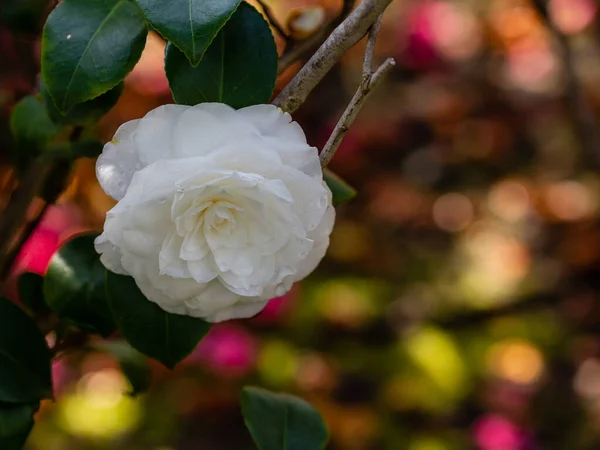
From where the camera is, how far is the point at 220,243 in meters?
0.50

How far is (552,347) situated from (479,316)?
25 cm

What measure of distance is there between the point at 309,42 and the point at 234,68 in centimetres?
17

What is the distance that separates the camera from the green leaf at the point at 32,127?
716 mm

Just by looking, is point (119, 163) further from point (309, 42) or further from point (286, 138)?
point (309, 42)

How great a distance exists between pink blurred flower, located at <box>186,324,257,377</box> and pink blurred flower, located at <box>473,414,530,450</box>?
0.70m

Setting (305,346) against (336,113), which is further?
(336,113)

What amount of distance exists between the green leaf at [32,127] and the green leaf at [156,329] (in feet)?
0.79

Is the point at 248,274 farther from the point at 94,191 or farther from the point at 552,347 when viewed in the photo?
the point at 552,347

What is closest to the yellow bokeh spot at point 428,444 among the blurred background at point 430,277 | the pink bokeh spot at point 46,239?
the blurred background at point 430,277

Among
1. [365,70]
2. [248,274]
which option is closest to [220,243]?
[248,274]

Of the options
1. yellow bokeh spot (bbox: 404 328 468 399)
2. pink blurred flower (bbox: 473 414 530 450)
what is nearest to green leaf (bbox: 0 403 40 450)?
yellow bokeh spot (bbox: 404 328 468 399)

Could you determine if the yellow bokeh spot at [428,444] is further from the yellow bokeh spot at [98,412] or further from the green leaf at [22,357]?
the green leaf at [22,357]

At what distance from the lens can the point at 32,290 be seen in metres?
0.72

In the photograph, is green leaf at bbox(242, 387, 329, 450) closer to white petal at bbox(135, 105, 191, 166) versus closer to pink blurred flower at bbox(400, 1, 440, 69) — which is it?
white petal at bbox(135, 105, 191, 166)
